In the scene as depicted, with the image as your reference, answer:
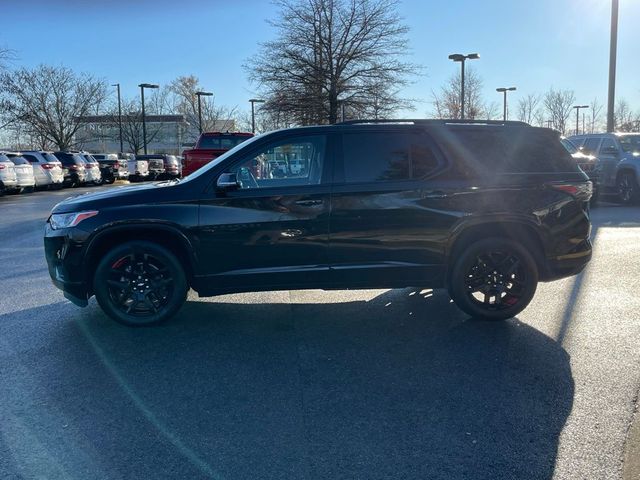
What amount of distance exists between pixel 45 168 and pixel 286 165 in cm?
2172

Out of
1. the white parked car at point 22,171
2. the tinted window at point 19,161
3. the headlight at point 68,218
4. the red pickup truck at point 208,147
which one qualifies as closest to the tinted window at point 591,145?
the red pickup truck at point 208,147

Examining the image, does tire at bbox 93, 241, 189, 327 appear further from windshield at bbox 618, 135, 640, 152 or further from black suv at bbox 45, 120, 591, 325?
windshield at bbox 618, 135, 640, 152

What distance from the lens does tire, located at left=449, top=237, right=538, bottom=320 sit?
5332 millimetres

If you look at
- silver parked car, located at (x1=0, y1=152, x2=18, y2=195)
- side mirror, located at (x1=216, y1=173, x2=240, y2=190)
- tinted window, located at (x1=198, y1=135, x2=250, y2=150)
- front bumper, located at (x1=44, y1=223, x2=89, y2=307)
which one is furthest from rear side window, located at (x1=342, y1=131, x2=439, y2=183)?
silver parked car, located at (x1=0, y1=152, x2=18, y2=195)

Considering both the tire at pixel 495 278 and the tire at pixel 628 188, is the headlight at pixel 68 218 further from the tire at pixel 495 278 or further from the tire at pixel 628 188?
the tire at pixel 628 188

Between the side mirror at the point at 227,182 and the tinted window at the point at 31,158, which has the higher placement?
the tinted window at the point at 31,158

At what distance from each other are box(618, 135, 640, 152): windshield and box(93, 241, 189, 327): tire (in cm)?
1491

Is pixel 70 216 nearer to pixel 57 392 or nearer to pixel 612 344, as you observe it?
pixel 57 392

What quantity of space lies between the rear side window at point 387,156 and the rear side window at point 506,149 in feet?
0.71

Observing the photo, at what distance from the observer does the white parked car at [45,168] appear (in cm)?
2338

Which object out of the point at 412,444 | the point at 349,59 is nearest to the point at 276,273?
the point at 412,444

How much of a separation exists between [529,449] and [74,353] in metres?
3.50

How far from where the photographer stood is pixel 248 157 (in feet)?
17.2

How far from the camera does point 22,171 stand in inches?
831
